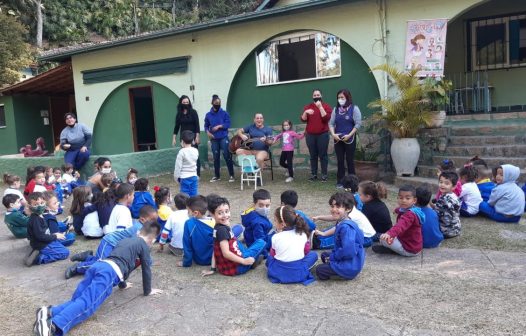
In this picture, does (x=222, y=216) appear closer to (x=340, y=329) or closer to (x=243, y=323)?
(x=243, y=323)

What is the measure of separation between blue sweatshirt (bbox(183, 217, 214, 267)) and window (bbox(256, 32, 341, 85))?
20.5 feet

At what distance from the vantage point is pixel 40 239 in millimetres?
4957

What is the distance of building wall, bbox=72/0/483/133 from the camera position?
8938 mm

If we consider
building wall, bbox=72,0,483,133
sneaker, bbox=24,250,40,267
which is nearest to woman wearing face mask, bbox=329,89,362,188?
building wall, bbox=72,0,483,133

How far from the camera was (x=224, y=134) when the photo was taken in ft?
31.1

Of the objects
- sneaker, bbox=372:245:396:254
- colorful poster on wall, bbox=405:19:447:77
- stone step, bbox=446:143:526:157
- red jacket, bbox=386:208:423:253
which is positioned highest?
colorful poster on wall, bbox=405:19:447:77

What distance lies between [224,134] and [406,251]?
18.2ft

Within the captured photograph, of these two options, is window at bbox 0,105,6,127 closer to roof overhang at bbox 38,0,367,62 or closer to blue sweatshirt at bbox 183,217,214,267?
roof overhang at bbox 38,0,367,62

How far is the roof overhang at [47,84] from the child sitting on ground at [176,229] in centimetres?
1105

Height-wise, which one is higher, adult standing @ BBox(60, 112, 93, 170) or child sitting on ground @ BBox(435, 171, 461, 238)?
adult standing @ BBox(60, 112, 93, 170)

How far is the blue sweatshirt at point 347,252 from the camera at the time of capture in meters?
4.00

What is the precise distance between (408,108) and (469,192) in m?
2.46

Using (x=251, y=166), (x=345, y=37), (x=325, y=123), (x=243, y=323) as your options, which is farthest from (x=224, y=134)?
(x=243, y=323)

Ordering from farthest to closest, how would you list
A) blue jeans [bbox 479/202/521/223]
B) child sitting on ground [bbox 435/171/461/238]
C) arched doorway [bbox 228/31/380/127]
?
arched doorway [bbox 228/31/380/127], blue jeans [bbox 479/202/521/223], child sitting on ground [bbox 435/171/461/238]
